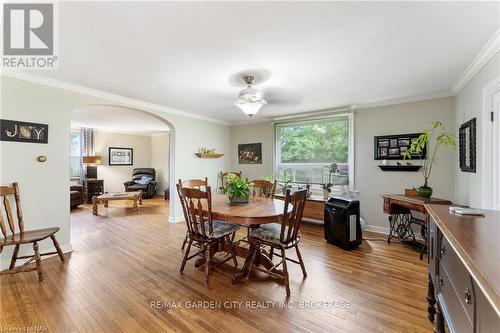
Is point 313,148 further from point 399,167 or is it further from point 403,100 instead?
point 403,100

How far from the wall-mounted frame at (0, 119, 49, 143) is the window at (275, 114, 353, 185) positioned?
4.13 m

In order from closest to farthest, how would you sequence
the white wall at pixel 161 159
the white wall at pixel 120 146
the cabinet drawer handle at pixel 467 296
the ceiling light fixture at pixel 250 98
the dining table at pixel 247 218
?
the cabinet drawer handle at pixel 467 296
the dining table at pixel 247 218
the ceiling light fixture at pixel 250 98
the white wall at pixel 120 146
the white wall at pixel 161 159

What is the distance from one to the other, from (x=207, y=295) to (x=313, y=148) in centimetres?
364

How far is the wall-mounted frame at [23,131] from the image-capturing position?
2.55 meters

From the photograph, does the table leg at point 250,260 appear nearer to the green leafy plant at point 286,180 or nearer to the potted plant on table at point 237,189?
the potted plant on table at point 237,189

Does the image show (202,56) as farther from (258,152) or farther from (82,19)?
(258,152)

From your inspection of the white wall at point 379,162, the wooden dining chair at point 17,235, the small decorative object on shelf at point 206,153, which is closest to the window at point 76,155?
the small decorative object on shelf at point 206,153

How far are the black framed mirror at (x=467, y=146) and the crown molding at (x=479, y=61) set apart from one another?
0.55 meters

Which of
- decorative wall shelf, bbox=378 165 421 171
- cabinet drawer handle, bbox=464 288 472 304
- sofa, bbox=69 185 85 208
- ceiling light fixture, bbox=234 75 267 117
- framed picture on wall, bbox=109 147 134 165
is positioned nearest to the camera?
cabinet drawer handle, bbox=464 288 472 304

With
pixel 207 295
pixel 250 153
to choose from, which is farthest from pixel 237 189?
pixel 250 153

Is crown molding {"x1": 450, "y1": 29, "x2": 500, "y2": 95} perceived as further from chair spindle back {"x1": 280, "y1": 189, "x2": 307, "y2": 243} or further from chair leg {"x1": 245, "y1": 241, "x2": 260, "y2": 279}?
chair leg {"x1": 245, "y1": 241, "x2": 260, "y2": 279}

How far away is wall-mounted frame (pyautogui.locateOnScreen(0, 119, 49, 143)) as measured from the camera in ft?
8.38

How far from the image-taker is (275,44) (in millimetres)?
2016

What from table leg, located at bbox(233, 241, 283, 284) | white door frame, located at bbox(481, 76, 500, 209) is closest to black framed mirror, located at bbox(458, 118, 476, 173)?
white door frame, located at bbox(481, 76, 500, 209)
